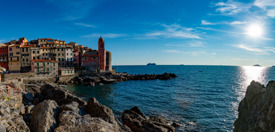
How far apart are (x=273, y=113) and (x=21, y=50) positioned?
82.2 meters

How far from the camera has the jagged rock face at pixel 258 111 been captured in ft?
28.7

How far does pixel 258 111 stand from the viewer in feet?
33.8

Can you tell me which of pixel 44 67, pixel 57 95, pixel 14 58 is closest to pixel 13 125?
pixel 57 95

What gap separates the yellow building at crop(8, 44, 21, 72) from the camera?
209 feet

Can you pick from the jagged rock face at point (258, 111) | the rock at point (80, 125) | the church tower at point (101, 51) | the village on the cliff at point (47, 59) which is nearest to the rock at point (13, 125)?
the rock at point (80, 125)

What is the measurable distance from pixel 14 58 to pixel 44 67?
59.8ft

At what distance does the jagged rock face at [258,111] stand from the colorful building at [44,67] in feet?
210

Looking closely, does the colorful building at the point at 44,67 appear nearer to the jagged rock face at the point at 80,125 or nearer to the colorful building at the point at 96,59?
the colorful building at the point at 96,59

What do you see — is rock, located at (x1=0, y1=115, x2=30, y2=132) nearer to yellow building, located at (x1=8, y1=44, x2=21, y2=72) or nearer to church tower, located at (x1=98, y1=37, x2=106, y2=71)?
church tower, located at (x1=98, y1=37, x2=106, y2=71)

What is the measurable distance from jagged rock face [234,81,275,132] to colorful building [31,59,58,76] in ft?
210

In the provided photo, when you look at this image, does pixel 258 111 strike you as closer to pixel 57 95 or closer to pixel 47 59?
pixel 57 95

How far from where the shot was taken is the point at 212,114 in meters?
25.5

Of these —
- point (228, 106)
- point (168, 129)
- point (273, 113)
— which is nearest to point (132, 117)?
point (168, 129)

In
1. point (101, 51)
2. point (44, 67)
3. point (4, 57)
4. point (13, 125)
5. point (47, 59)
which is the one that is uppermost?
point (101, 51)
